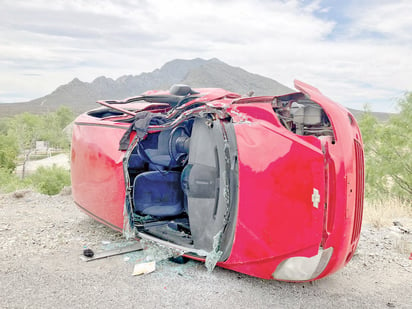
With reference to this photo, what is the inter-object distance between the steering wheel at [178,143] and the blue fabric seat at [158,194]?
30 cm

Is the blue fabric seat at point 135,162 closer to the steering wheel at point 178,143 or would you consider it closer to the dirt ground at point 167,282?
the steering wheel at point 178,143

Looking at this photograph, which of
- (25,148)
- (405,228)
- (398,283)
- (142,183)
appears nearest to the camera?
(398,283)

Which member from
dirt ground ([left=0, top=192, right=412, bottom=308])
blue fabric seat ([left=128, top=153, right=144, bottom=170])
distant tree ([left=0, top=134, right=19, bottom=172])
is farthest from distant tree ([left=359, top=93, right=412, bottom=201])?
distant tree ([left=0, top=134, right=19, bottom=172])

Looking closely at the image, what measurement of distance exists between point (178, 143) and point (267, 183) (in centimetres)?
157

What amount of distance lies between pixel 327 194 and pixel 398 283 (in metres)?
1.40

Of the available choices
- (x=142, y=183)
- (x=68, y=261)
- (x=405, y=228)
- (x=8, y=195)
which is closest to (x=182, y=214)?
(x=142, y=183)

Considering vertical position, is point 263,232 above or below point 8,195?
above

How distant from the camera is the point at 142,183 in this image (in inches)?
177

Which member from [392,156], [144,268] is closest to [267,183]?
[144,268]

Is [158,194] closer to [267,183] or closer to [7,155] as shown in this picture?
[267,183]

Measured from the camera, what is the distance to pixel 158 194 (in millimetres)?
4645

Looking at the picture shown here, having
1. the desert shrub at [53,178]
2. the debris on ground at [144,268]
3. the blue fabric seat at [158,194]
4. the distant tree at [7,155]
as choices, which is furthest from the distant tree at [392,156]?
the distant tree at [7,155]

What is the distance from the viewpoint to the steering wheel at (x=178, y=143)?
427cm

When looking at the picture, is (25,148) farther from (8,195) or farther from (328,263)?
(328,263)
